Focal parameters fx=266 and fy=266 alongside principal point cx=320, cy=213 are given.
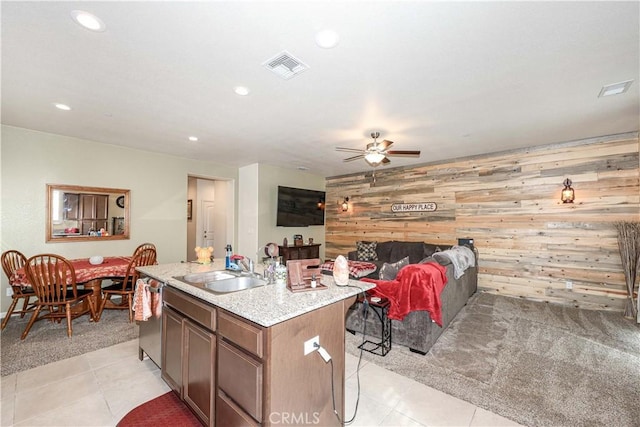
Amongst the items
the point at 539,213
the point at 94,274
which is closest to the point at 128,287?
the point at 94,274

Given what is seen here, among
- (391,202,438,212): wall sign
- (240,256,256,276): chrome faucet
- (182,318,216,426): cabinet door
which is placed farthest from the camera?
(391,202,438,212): wall sign

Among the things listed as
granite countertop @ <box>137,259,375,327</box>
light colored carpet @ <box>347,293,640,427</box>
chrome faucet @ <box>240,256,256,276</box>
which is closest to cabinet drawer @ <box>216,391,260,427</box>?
granite countertop @ <box>137,259,375,327</box>

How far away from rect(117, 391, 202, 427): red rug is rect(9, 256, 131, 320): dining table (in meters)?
2.16

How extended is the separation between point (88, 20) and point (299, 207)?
516cm

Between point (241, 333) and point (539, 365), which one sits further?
point (539, 365)

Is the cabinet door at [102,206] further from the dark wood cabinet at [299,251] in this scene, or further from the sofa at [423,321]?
the sofa at [423,321]

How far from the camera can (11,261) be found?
3.49 metres

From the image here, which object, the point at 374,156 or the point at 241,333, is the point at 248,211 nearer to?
the point at 374,156

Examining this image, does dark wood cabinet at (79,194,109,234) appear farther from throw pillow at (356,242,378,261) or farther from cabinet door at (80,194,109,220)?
throw pillow at (356,242,378,261)

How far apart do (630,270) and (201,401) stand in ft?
18.3

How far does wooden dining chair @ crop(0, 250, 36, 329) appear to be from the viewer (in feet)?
10.4

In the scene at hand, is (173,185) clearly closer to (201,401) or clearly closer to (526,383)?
(201,401)

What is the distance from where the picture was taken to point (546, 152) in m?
4.49

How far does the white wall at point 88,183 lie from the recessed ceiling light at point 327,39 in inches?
171
